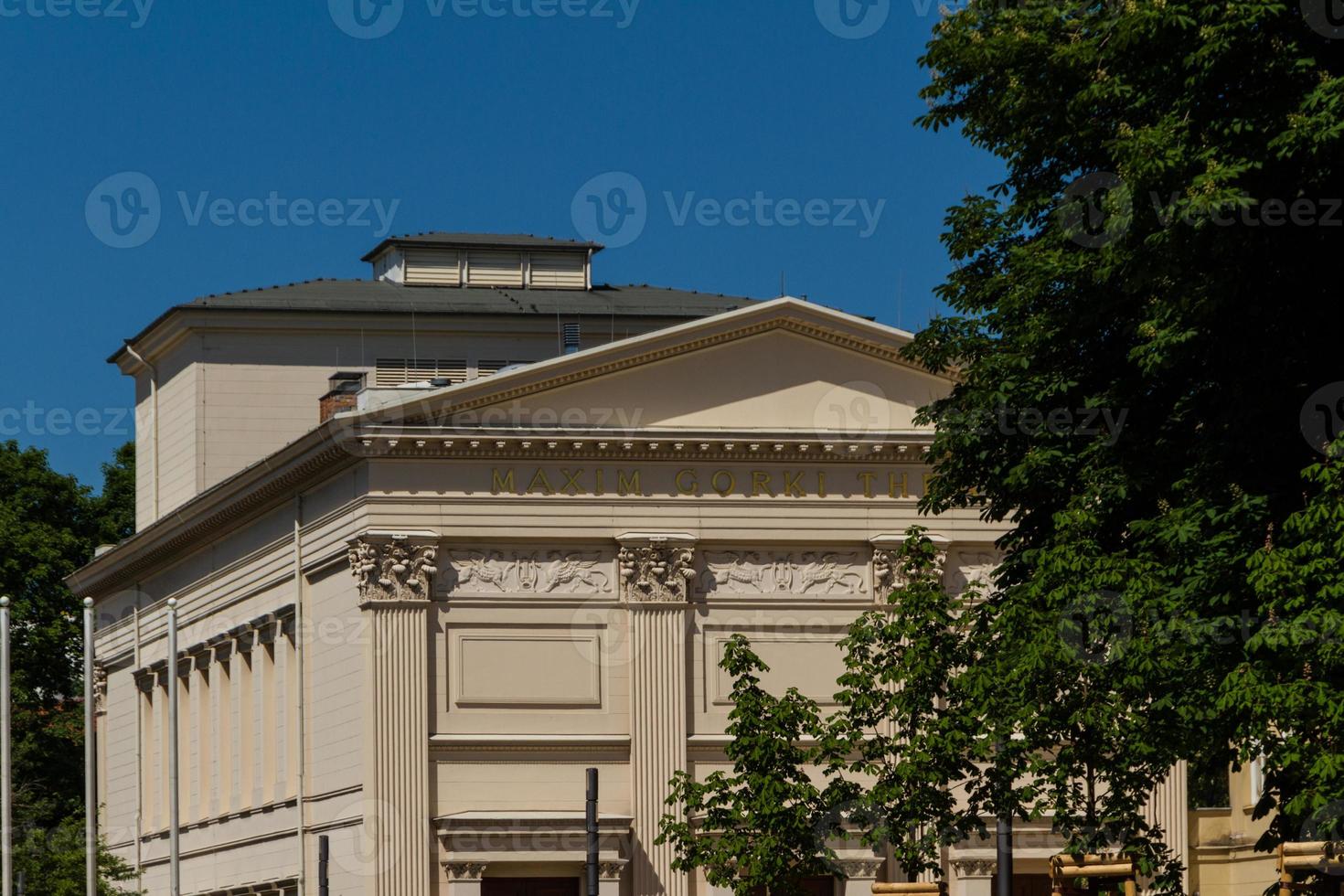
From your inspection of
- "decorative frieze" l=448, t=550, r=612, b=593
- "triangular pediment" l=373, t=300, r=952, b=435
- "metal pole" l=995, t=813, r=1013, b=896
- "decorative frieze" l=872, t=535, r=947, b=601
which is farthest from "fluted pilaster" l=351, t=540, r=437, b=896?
"metal pole" l=995, t=813, r=1013, b=896

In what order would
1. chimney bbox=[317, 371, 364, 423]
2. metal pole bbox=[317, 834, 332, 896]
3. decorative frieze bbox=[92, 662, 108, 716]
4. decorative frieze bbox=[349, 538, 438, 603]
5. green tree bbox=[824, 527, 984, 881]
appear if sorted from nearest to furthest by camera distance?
green tree bbox=[824, 527, 984, 881] → metal pole bbox=[317, 834, 332, 896] → decorative frieze bbox=[349, 538, 438, 603] → chimney bbox=[317, 371, 364, 423] → decorative frieze bbox=[92, 662, 108, 716]

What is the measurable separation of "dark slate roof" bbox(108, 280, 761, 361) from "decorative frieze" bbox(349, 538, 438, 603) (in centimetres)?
1713

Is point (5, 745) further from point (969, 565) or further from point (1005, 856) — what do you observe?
point (1005, 856)

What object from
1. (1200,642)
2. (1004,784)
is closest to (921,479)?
(1004,784)

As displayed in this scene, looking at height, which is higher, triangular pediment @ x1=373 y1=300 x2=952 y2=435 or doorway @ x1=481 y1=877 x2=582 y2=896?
triangular pediment @ x1=373 y1=300 x2=952 y2=435

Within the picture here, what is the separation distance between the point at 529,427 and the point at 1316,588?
28.4 metres

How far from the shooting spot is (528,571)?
2400 inches

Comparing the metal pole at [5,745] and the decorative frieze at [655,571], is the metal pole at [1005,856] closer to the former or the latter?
the decorative frieze at [655,571]

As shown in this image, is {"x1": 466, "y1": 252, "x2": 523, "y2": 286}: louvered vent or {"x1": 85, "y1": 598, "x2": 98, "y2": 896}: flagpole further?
{"x1": 466, "y1": 252, "x2": 523, "y2": 286}: louvered vent

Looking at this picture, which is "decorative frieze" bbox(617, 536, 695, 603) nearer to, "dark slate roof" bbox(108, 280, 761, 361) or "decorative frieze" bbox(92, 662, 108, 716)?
"dark slate roof" bbox(108, 280, 761, 361)

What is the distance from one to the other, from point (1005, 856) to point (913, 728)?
4101 millimetres

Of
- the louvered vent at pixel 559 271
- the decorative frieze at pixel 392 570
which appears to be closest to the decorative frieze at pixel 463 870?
the decorative frieze at pixel 392 570

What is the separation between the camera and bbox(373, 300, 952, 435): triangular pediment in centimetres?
6075

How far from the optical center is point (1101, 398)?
40969 millimetres
